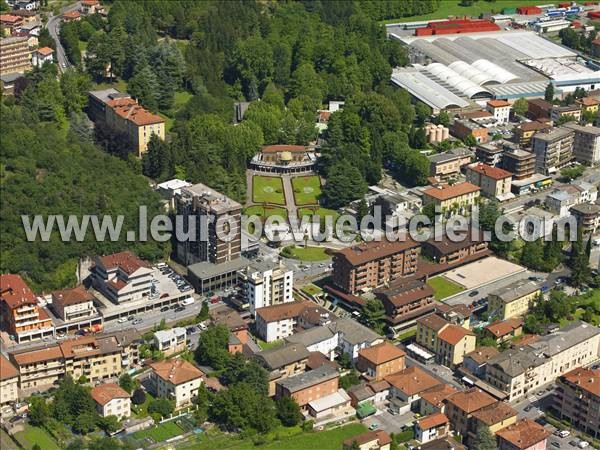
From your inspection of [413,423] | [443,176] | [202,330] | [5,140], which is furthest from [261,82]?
[413,423]

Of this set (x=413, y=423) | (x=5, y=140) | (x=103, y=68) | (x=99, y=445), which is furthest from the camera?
(x=103, y=68)

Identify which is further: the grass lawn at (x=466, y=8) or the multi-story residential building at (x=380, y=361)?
the grass lawn at (x=466, y=8)

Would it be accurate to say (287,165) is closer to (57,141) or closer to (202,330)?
(57,141)

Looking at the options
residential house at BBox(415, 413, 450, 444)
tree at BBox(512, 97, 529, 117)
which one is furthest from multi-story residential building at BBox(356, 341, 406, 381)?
tree at BBox(512, 97, 529, 117)

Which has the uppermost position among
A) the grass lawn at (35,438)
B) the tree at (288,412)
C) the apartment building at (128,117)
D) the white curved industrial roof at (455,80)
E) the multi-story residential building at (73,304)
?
the apartment building at (128,117)

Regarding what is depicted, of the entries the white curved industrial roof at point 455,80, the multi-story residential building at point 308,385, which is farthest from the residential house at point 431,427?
the white curved industrial roof at point 455,80

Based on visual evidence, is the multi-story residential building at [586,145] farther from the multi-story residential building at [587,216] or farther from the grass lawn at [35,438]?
the grass lawn at [35,438]

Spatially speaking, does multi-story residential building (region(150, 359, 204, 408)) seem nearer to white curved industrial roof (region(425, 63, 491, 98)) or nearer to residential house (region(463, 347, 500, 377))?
residential house (region(463, 347, 500, 377))
